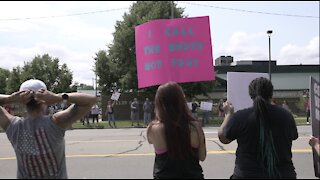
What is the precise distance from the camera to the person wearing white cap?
9.61 feet

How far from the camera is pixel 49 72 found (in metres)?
39.8

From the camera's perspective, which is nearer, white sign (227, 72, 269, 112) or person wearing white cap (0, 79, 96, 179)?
person wearing white cap (0, 79, 96, 179)

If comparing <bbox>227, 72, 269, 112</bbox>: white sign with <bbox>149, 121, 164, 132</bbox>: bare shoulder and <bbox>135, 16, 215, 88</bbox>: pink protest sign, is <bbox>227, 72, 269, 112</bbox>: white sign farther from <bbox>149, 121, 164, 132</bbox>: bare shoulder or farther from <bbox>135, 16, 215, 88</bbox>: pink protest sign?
<bbox>149, 121, 164, 132</bbox>: bare shoulder

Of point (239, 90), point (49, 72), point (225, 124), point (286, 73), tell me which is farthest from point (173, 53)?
point (286, 73)

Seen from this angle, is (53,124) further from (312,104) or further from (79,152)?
(79,152)

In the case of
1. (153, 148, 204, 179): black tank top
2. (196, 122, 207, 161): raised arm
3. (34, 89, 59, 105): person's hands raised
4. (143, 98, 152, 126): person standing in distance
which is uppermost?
(34, 89, 59, 105): person's hands raised

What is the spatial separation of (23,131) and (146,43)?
6.76 feet

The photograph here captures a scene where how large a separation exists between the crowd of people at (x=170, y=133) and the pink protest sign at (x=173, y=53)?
1.36 meters

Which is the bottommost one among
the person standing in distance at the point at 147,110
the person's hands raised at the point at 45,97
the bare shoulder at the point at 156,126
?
the person standing in distance at the point at 147,110

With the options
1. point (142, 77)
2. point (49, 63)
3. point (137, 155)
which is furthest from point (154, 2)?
point (142, 77)

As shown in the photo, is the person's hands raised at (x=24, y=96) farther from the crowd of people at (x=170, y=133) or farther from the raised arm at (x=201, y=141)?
the raised arm at (x=201, y=141)

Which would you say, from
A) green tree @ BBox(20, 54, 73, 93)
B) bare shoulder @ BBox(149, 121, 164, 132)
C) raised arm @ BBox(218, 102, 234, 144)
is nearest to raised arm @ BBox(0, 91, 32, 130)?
bare shoulder @ BBox(149, 121, 164, 132)

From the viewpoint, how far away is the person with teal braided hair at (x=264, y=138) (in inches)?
131

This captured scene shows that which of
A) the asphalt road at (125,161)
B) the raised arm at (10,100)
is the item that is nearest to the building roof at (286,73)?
the asphalt road at (125,161)
